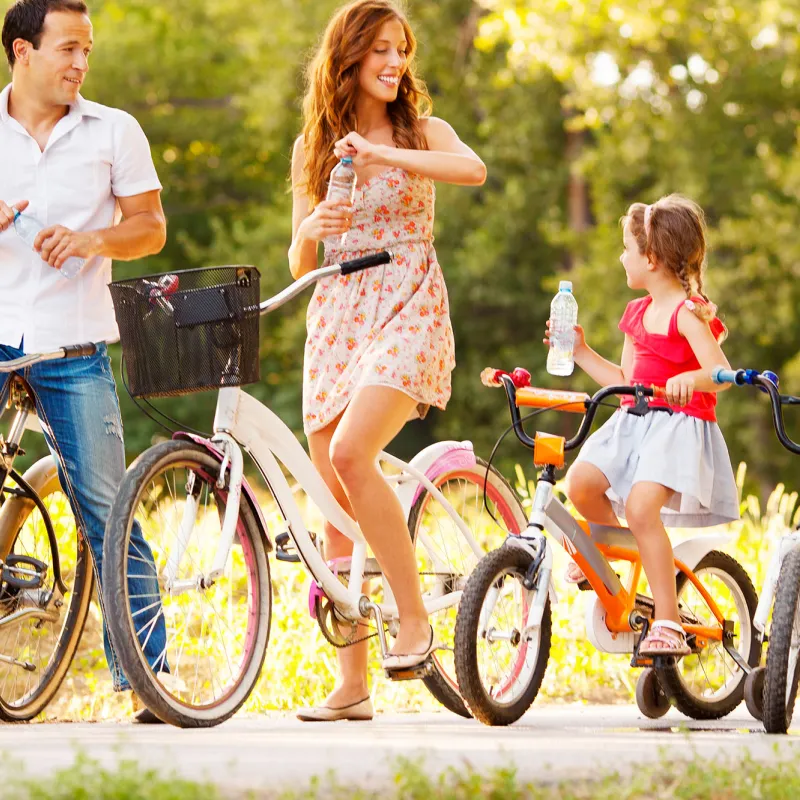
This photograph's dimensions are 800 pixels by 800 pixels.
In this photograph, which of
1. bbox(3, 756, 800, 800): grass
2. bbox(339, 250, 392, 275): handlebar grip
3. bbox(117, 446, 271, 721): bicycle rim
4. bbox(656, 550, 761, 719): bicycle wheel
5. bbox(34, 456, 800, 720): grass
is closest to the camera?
bbox(3, 756, 800, 800): grass

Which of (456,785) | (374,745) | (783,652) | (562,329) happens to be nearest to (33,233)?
(562,329)

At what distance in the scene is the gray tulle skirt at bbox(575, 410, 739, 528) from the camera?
4.99 m

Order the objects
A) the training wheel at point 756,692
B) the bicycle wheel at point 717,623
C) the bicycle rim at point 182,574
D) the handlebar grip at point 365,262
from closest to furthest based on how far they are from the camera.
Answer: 1. the bicycle rim at point 182,574
2. the handlebar grip at point 365,262
3. the training wheel at point 756,692
4. the bicycle wheel at point 717,623

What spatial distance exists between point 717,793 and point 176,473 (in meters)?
1.82

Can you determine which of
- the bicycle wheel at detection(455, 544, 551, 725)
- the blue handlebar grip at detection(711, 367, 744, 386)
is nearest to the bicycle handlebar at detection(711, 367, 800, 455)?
the blue handlebar grip at detection(711, 367, 744, 386)

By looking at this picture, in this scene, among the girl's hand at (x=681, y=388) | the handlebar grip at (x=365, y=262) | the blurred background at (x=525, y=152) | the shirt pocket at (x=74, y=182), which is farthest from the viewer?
the blurred background at (x=525, y=152)

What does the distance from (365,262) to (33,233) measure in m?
0.99

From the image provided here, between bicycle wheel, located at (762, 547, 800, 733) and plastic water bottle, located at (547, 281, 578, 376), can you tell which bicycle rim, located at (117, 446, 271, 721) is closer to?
plastic water bottle, located at (547, 281, 578, 376)

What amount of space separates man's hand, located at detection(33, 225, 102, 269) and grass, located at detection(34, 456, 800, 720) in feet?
6.99

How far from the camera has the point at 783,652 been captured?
4.58m

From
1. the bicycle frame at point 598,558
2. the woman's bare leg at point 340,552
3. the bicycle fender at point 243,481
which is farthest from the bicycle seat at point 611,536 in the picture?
the bicycle fender at point 243,481

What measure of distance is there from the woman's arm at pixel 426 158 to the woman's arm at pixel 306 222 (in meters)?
0.16

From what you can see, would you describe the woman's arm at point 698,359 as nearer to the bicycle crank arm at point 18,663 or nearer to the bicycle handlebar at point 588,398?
the bicycle handlebar at point 588,398

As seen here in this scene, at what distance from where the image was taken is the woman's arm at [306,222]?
4574mm
